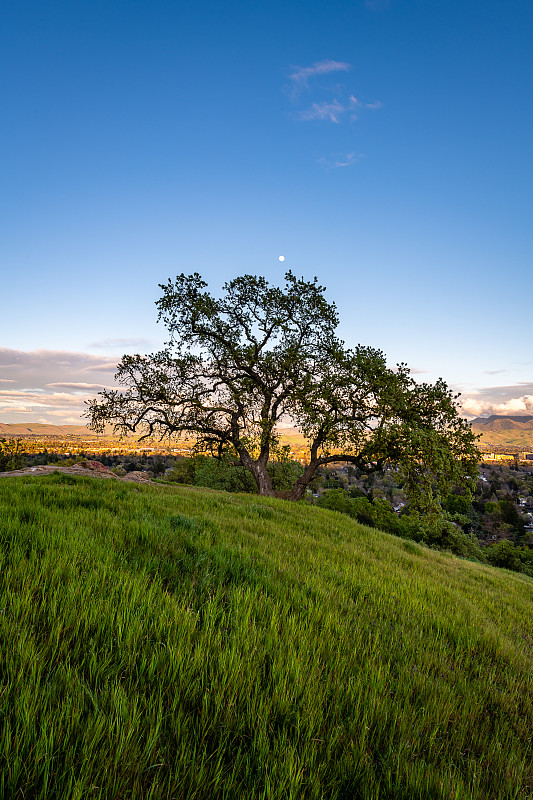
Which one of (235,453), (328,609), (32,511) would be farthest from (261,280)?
(328,609)

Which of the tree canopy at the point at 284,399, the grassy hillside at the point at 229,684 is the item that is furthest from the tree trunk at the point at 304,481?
the grassy hillside at the point at 229,684

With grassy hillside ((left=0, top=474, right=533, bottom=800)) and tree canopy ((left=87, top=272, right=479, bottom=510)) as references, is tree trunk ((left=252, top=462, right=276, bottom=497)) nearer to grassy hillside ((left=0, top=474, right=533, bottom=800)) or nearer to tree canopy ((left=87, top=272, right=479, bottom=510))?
tree canopy ((left=87, top=272, right=479, bottom=510))

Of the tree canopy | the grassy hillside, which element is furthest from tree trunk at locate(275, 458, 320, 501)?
the grassy hillside

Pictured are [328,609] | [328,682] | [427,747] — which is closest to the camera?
[427,747]

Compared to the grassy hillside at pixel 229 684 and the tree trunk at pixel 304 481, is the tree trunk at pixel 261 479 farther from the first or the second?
the grassy hillside at pixel 229 684

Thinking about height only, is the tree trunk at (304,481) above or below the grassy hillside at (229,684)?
below

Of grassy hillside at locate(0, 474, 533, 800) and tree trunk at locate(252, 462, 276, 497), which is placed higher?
grassy hillside at locate(0, 474, 533, 800)

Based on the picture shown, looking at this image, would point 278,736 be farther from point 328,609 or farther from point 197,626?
point 328,609

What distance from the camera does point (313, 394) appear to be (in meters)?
19.1

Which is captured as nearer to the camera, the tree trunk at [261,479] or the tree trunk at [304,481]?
the tree trunk at [304,481]

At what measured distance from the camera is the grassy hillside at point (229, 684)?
65.2 inches

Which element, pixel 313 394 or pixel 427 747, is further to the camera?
pixel 313 394

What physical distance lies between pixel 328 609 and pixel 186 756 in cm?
268

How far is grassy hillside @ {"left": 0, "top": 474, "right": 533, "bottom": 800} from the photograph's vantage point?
1.66 meters
